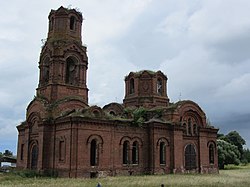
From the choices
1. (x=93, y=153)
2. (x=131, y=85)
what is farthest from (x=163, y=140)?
(x=131, y=85)

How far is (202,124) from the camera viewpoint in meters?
36.7

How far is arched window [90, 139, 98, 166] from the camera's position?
2821cm

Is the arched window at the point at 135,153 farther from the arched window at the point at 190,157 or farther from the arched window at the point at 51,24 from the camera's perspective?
the arched window at the point at 51,24

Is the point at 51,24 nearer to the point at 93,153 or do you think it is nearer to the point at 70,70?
the point at 70,70

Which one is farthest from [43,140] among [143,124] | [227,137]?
[227,137]

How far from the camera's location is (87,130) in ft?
90.5

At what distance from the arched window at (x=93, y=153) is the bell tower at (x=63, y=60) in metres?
4.51

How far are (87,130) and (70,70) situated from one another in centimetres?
797

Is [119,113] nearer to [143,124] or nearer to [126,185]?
[143,124]

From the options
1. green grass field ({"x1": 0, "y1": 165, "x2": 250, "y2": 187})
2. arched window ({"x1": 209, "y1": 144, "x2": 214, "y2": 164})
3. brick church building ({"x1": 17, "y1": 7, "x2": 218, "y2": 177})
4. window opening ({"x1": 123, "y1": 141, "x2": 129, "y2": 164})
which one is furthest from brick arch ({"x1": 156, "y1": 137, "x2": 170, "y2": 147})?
arched window ({"x1": 209, "y1": 144, "x2": 214, "y2": 164})

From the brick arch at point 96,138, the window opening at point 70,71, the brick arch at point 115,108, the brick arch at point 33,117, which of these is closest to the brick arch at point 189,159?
the brick arch at point 115,108

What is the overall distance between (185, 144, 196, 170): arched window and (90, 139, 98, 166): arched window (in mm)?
10675

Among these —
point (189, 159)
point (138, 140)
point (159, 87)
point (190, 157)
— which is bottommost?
point (189, 159)

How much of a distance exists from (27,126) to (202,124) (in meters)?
17.9
